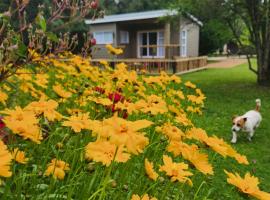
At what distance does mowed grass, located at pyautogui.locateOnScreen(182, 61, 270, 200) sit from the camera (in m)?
3.97

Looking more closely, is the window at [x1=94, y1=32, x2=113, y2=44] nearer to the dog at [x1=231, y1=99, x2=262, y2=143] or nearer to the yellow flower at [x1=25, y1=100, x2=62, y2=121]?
the dog at [x1=231, y1=99, x2=262, y2=143]

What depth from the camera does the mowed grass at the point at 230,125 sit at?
3.97 m

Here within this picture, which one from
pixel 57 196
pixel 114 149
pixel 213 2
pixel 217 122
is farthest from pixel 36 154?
pixel 213 2

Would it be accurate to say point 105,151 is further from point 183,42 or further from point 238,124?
point 183,42

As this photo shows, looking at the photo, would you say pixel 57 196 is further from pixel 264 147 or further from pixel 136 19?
pixel 136 19

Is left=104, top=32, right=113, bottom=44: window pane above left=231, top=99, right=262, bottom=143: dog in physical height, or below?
above


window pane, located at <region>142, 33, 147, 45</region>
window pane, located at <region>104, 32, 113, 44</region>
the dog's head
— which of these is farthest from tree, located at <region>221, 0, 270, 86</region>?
window pane, located at <region>104, 32, 113, 44</region>

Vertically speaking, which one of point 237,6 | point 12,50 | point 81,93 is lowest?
point 81,93

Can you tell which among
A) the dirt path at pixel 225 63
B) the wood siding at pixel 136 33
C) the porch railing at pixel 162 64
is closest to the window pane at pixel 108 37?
the wood siding at pixel 136 33

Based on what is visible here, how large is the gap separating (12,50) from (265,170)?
3504mm

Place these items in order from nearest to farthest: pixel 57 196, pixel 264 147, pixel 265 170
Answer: pixel 57 196 → pixel 265 170 → pixel 264 147

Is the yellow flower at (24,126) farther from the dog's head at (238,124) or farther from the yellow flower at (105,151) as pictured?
the dog's head at (238,124)

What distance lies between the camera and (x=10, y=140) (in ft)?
5.07

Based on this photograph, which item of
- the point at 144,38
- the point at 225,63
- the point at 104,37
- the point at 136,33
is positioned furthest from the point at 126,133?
the point at 225,63
